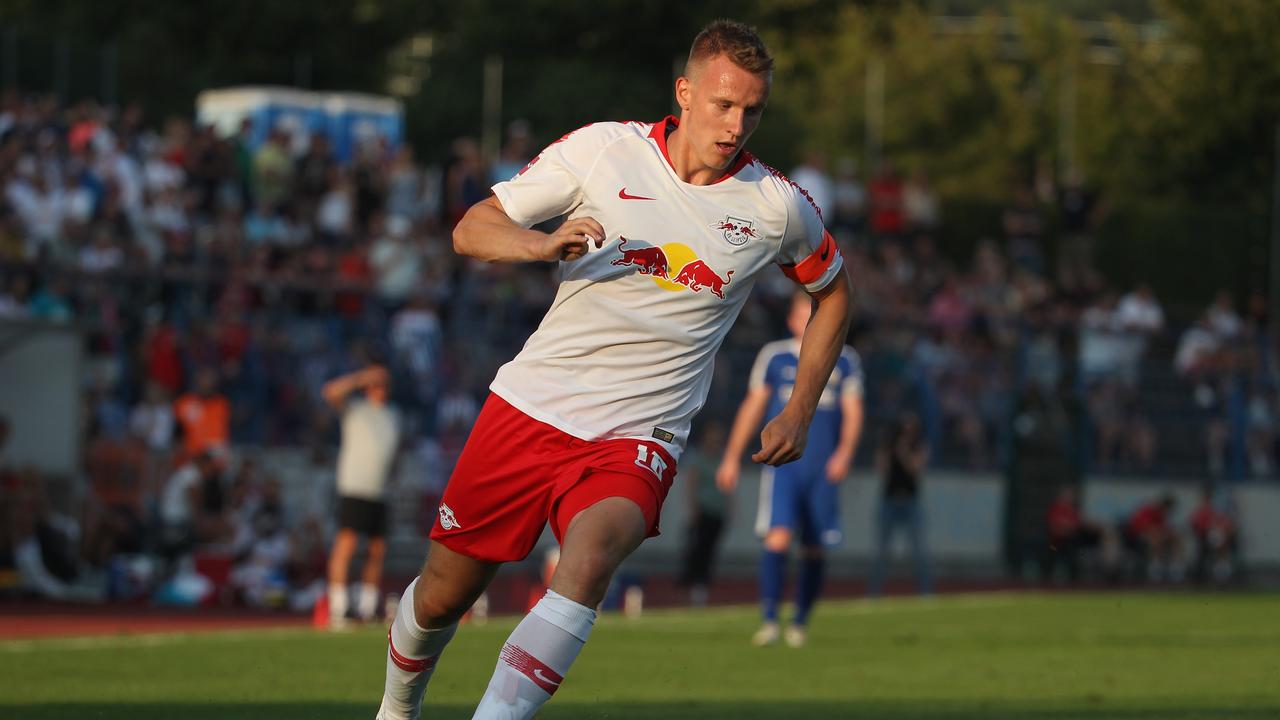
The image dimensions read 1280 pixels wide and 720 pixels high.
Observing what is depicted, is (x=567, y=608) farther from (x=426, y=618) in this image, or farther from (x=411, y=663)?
(x=411, y=663)

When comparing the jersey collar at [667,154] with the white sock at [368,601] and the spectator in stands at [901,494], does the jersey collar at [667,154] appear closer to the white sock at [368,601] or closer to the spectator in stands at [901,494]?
the white sock at [368,601]

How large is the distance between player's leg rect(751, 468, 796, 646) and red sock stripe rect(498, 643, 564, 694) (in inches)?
329

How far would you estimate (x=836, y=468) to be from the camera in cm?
1430

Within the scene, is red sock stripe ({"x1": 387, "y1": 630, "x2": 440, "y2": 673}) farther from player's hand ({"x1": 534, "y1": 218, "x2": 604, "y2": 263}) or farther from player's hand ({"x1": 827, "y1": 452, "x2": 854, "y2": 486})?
player's hand ({"x1": 827, "y1": 452, "x2": 854, "y2": 486})

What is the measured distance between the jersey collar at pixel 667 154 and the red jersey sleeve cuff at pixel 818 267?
391 millimetres

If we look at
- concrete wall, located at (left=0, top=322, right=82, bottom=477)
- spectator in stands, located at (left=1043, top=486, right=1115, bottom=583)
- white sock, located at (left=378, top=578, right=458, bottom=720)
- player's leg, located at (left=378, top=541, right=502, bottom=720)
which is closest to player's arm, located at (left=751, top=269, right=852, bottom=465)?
player's leg, located at (left=378, top=541, right=502, bottom=720)

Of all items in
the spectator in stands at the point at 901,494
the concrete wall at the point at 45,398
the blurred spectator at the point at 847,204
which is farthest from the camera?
the blurred spectator at the point at 847,204

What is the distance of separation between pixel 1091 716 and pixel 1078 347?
1855cm

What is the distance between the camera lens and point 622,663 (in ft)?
39.8

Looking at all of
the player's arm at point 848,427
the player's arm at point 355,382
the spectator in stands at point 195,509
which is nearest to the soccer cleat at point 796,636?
the player's arm at point 848,427

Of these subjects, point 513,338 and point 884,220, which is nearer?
point 513,338

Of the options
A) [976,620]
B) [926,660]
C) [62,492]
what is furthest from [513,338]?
[926,660]

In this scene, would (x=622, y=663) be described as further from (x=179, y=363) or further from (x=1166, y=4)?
(x=1166, y=4)

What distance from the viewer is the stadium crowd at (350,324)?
19.6 metres
